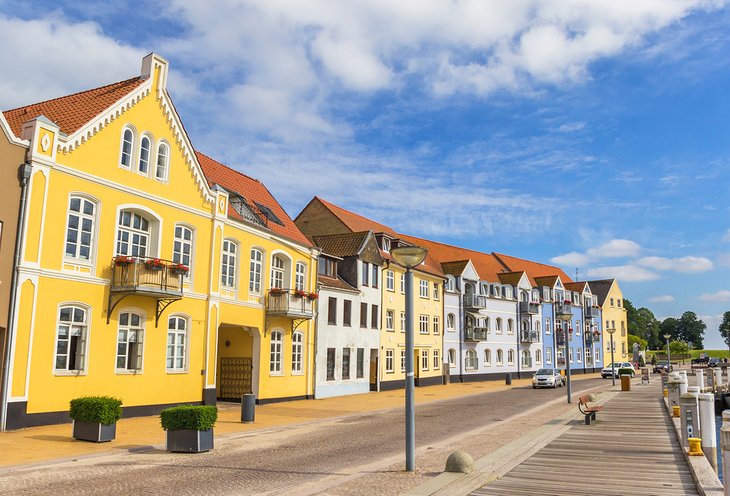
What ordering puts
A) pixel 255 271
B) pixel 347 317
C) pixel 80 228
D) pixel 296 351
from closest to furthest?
pixel 80 228, pixel 255 271, pixel 296 351, pixel 347 317

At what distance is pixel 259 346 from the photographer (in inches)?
1129

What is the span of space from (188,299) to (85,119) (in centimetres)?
778

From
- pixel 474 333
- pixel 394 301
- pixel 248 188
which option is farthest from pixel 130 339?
pixel 474 333

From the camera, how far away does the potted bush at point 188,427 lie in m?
14.2

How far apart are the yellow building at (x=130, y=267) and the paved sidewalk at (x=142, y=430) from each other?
118 centimetres

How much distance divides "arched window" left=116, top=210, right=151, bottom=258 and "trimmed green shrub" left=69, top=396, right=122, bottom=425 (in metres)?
7.21

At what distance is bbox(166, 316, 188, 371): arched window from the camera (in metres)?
23.6

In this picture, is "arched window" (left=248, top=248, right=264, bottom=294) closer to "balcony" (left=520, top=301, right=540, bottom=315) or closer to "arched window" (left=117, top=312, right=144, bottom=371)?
"arched window" (left=117, top=312, right=144, bottom=371)

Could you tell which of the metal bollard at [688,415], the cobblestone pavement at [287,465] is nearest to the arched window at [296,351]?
the cobblestone pavement at [287,465]

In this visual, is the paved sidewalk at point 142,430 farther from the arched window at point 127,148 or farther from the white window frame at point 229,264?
the arched window at point 127,148

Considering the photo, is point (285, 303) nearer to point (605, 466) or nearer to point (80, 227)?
point (80, 227)

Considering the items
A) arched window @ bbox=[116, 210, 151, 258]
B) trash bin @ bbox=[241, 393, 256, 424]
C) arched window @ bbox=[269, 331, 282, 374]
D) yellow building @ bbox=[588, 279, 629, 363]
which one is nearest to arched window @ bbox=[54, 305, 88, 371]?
arched window @ bbox=[116, 210, 151, 258]

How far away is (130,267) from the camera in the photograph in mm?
20984

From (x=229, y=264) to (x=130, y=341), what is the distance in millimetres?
6450
